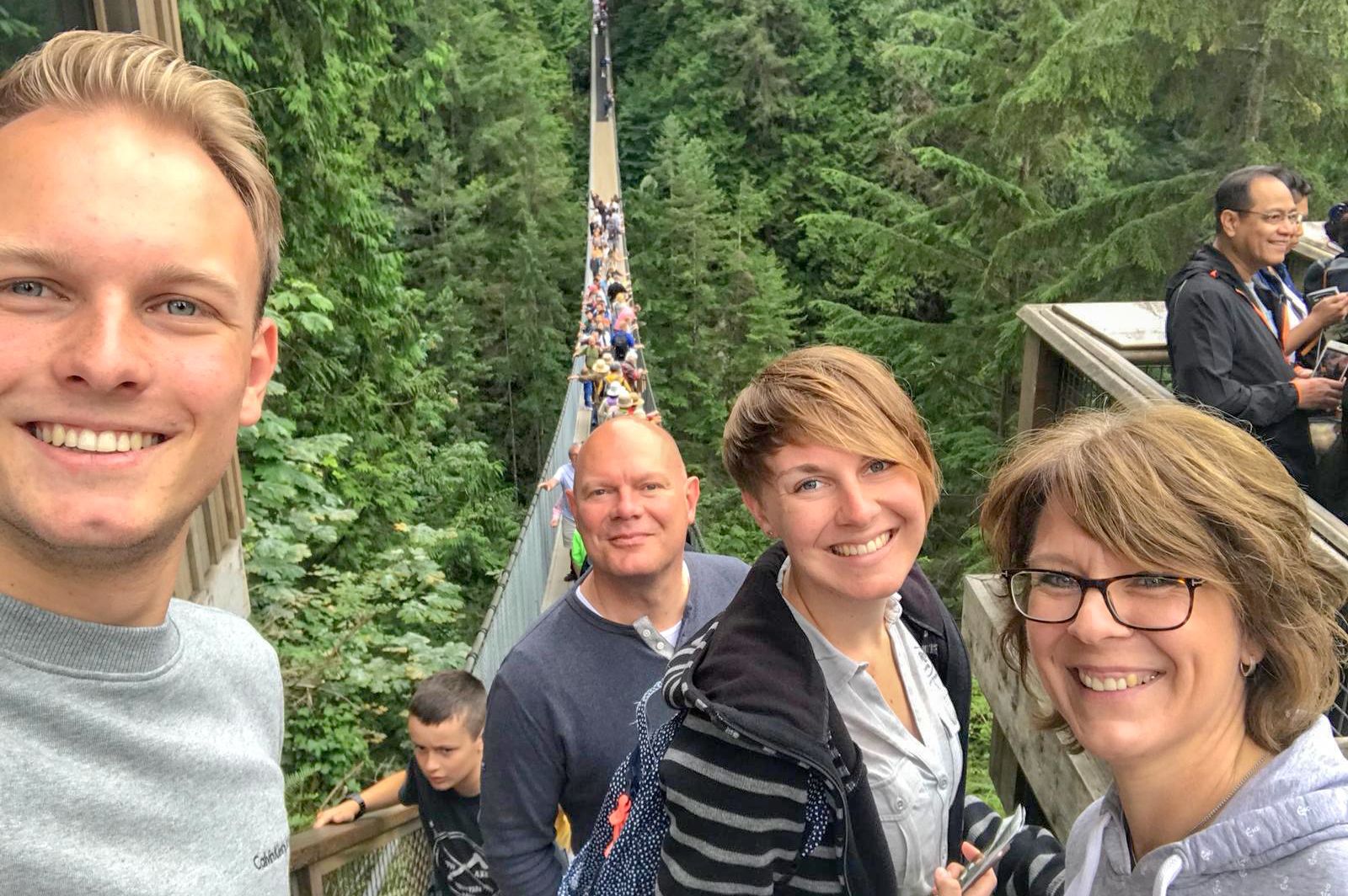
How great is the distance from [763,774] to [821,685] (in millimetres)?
108

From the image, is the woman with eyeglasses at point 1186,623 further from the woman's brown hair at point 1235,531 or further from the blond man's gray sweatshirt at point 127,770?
the blond man's gray sweatshirt at point 127,770

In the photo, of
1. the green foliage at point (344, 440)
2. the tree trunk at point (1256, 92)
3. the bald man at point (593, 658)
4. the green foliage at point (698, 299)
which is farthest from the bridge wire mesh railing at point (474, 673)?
the green foliage at point (698, 299)

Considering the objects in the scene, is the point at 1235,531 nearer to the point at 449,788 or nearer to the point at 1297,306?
the point at 449,788

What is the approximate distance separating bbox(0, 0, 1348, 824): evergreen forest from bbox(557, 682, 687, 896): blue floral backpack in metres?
1.04

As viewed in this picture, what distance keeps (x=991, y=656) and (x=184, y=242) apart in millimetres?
2200

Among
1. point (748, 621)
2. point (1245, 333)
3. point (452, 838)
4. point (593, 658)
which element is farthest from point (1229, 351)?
point (452, 838)

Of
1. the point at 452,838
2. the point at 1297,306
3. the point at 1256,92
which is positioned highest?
the point at 1256,92

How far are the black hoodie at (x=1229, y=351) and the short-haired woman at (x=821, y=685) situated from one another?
139cm

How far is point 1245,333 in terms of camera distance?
2299 millimetres

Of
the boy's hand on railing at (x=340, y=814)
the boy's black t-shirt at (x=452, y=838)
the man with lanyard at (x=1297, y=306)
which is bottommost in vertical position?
the boy's black t-shirt at (x=452, y=838)

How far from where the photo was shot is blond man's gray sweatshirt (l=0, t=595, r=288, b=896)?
2.34 ft

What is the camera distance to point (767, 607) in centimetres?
107

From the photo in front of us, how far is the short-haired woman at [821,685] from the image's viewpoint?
37.9 inches

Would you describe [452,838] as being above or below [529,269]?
below
